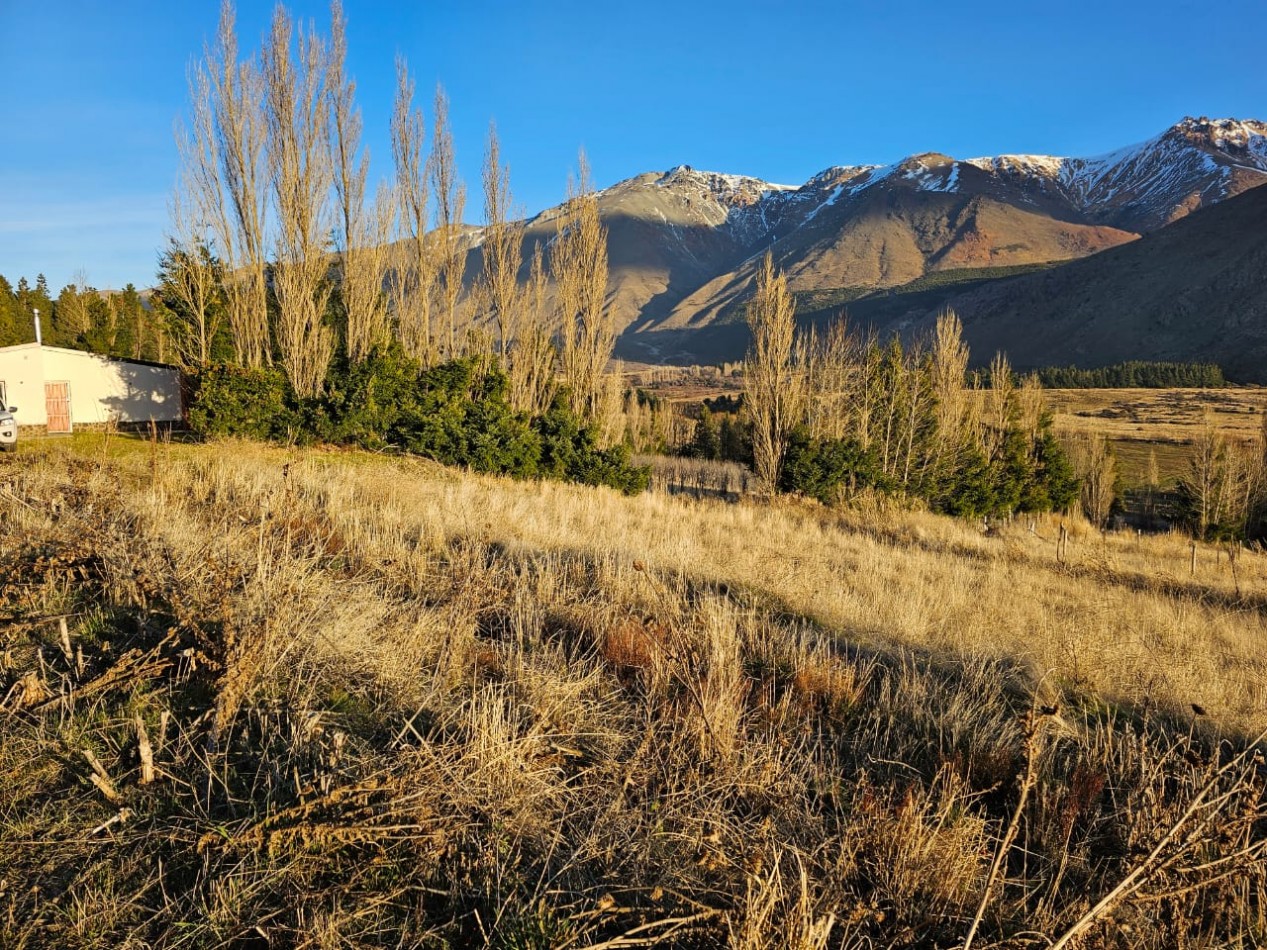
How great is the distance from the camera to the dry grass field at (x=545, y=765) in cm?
206

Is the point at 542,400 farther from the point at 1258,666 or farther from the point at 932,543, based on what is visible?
the point at 1258,666

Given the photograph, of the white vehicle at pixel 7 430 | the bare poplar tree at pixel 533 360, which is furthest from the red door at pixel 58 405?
the bare poplar tree at pixel 533 360

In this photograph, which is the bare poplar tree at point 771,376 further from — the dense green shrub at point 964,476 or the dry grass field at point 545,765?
the dry grass field at point 545,765

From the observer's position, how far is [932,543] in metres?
13.5

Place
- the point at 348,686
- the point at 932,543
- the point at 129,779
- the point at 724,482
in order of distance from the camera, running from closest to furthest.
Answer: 1. the point at 129,779
2. the point at 348,686
3. the point at 932,543
4. the point at 724,482

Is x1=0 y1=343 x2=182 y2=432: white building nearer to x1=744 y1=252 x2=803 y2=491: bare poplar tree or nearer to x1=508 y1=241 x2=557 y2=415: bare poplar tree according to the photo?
x1=508 y1=241 x2=557 y2=415: bare poplar tree

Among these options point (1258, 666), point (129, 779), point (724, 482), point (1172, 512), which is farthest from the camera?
point (1172, 512)

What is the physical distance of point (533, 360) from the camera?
22.1m

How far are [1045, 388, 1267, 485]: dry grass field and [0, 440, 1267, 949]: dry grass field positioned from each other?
100 ft

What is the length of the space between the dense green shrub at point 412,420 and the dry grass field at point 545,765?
35.5 ft

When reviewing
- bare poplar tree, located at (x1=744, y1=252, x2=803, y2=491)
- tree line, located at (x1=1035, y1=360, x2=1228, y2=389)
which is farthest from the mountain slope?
bare poplar tree, located at (x1=744, y1=252, x2=803, y2=491)

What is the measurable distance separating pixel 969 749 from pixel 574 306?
19014 mm

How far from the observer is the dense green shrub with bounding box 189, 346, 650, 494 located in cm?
1603

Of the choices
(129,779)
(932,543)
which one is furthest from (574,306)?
(129,779)
